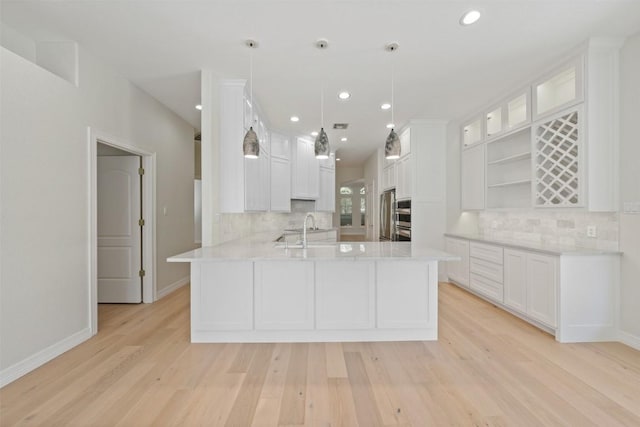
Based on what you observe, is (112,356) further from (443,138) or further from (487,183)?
(443,138)

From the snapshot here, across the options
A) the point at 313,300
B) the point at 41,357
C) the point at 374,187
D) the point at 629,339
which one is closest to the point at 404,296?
the point at 313,300

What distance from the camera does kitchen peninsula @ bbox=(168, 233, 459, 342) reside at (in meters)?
2.70

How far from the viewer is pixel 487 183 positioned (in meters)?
4.16

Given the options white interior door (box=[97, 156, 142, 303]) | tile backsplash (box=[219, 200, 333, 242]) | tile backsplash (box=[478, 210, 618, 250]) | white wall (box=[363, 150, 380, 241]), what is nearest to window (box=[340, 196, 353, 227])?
white wall (box=[363, 150, 380, 241])

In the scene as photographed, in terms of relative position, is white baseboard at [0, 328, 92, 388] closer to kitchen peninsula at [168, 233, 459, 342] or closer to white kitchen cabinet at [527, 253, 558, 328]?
kitchen peninsula at [168, 233, 459, 342]

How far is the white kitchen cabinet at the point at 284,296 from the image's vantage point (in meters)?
2.70

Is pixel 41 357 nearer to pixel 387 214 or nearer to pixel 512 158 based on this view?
pixel 512 158

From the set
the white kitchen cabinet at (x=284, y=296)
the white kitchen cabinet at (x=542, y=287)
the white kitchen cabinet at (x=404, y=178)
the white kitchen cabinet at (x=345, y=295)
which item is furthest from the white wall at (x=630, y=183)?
the white kitchen cabinet at (x=284, y=296)

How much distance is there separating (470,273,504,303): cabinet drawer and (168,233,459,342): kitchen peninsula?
4.44 feet

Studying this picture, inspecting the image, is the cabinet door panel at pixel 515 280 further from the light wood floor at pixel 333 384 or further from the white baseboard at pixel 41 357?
the white baseboard at pixel 41 357

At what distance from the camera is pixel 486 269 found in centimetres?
379

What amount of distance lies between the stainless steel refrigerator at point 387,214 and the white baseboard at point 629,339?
332 cm

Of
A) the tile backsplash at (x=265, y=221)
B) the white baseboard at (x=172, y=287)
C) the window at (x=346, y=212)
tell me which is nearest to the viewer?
the tile backsplash at (x=265, y=221)

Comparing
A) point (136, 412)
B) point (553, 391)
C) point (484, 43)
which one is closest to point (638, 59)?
point (484, 43)
